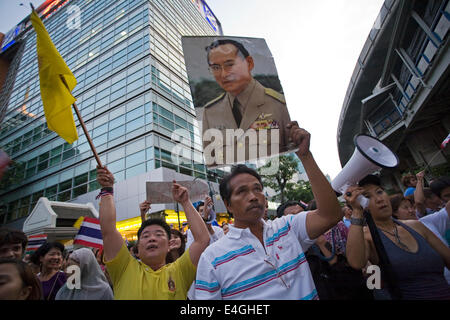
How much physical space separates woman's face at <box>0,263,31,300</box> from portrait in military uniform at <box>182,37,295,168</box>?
5.16 ft

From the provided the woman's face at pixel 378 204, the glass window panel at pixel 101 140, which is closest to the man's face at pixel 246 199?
the woman's face at pixel 378 204

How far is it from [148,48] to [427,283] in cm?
2063

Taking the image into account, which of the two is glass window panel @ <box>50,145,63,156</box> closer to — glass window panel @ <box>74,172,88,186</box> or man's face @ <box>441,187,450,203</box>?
glass window panel @ <box>74,172,88,186</box>

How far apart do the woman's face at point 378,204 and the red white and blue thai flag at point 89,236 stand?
11.5ft

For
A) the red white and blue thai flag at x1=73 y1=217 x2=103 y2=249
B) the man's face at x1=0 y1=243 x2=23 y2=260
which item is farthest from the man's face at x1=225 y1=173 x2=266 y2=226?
the man's face at x1=0 y1=243 x2=23 y2=260

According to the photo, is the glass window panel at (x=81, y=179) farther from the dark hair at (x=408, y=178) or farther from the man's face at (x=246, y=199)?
the dark hair at (x=408, y=178)

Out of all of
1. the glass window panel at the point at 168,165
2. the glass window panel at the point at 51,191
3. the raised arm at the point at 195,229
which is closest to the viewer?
the raised arm at the point at 195,229

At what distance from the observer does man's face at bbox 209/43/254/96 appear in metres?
2.07

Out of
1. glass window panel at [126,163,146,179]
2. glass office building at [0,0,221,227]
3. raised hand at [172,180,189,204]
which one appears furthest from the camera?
glass office building at [0,0,221,227]

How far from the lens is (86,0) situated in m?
29.1

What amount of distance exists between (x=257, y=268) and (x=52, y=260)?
318 cm

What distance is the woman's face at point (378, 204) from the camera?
2.00 meters

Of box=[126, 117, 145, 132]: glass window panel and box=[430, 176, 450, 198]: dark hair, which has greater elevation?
box=[126, 117, 145, 132]: glass window panel
